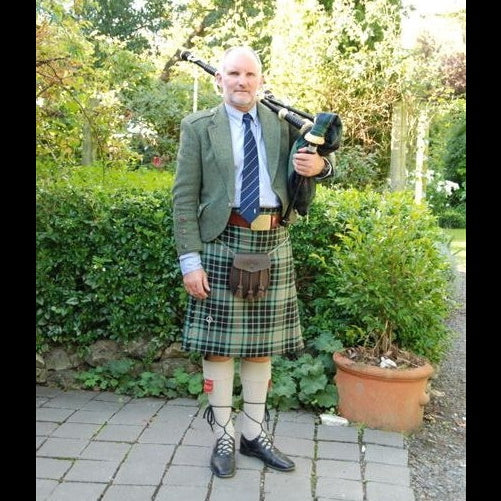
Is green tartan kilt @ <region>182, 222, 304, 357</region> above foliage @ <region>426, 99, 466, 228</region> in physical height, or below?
below

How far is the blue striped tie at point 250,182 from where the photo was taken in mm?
2518

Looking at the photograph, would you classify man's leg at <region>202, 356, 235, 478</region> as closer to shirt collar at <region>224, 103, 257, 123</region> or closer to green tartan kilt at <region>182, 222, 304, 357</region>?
green tartan kilt at <region>182, 222, 304, 357</region>

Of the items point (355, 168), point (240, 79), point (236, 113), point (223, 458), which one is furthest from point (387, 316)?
point (355, 168)

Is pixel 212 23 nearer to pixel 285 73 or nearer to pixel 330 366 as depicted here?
pixel 285 73

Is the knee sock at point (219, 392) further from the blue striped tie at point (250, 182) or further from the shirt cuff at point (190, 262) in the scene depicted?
the blue striped tie at point (250, 182)

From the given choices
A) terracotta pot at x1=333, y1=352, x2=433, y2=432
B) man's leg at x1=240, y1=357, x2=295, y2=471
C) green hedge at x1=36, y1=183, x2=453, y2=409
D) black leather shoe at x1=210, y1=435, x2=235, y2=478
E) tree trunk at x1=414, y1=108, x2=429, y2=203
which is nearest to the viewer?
black leather shoe at x1=210, y1=435, x2=235, y2=478

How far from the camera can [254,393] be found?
2705 millimetres

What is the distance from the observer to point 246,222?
2557mm

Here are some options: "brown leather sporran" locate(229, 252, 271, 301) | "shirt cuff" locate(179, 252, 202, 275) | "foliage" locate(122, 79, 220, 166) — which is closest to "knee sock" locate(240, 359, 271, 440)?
"brown leather sporran" locate(229, 252, 271, 301)

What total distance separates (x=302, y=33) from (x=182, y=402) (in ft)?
17.6

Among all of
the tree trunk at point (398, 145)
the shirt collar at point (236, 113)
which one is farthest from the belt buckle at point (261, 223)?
the tree trunk at point (398, 145)

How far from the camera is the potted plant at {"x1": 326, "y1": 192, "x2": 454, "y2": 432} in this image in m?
3.11

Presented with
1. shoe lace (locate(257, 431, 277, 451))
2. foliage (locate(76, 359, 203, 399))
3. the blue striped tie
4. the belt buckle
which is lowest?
shoe lace (locate(257, 431, 277, 451))

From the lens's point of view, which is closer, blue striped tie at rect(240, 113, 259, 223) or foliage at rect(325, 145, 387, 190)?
blue striped tie at rect(240, 113, 259, 223)
